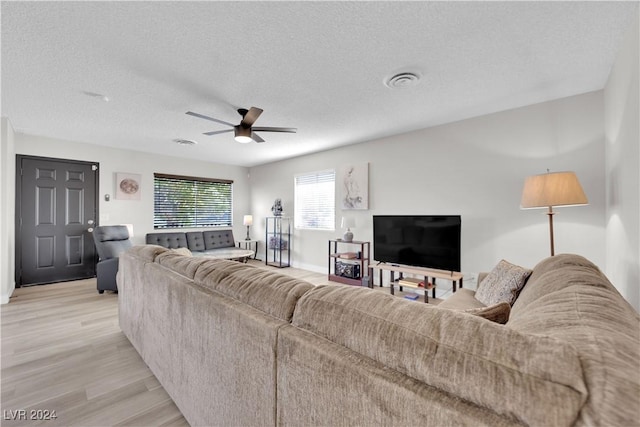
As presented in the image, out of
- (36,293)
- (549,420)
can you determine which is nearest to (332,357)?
(549,420)

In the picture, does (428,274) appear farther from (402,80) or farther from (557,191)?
(402,80)

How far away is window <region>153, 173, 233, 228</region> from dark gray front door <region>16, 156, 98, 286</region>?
109cm

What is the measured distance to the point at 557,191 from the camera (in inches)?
89.7

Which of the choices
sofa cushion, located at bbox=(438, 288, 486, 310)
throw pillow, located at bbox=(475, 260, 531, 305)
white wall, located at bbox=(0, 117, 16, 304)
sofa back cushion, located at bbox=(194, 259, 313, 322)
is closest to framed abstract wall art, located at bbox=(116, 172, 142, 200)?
white wall, located at bbox=(0, 117, 16, 304)

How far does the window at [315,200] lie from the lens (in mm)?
5242

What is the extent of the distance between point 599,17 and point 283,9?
6.53ft

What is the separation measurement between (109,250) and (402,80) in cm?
466

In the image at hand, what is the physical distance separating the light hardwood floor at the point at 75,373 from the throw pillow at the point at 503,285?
7.08ft

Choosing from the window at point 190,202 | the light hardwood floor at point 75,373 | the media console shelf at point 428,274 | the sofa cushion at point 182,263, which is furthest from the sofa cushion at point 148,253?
the window at point 190,202

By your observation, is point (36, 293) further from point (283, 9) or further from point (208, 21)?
point (283, 9)

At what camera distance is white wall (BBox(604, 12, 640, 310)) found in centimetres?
172

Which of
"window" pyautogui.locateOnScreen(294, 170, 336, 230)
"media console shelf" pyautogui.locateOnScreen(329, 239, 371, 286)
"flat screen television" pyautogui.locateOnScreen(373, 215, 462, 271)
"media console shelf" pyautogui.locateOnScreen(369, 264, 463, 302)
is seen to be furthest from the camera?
"window" pyautogui.locateOnScreen(294, 170, 336, 230)

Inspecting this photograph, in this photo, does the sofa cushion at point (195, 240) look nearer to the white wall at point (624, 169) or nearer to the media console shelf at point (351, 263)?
the media console shelf at point (351, 263)

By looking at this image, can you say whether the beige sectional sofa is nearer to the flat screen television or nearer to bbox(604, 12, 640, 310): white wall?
bbox(604, 12, 640, 310): white wall
